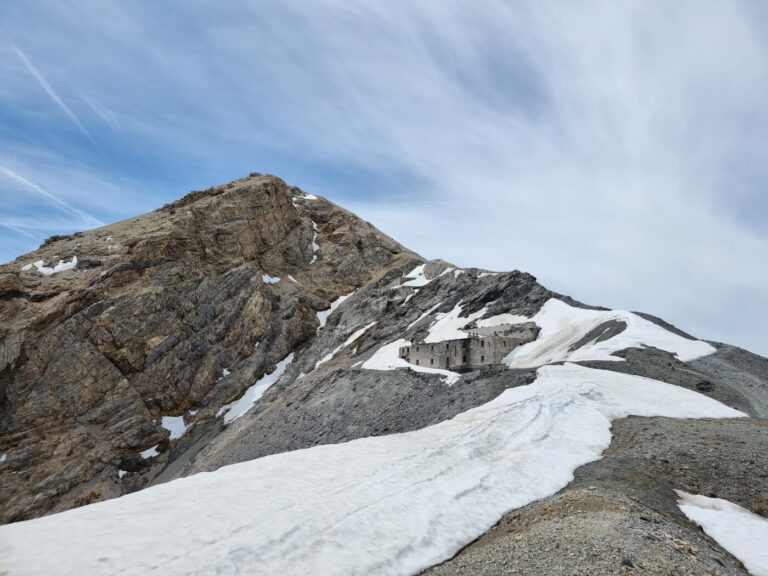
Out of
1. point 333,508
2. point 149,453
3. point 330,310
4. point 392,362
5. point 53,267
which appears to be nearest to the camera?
point 333,508

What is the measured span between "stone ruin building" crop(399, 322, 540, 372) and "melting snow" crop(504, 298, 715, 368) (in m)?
0.80

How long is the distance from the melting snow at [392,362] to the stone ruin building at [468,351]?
1.38 m

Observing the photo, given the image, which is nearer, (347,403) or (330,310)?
(347,403)

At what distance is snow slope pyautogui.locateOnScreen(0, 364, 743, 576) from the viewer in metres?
8.01

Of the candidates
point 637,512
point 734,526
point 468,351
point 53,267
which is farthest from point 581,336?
point 53,267

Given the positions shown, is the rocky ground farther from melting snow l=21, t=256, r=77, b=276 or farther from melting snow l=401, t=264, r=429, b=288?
melting snow l=21, t=256, r=77, b=276

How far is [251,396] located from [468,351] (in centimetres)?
3566

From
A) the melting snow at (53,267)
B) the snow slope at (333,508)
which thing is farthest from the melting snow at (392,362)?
the melting snow at (53,267)

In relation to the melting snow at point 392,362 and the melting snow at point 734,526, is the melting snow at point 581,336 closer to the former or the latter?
the melting snow at point 392,362

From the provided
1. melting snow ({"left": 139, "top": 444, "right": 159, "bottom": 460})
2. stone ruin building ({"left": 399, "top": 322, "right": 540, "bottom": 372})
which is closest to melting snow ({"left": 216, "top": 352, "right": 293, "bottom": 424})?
melting snow ({"left": 139, "top": 444, "right": 159, "bottom": 460})

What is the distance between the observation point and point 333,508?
33.1ft

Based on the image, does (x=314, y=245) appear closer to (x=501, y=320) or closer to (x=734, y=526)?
(x=501, y=320)

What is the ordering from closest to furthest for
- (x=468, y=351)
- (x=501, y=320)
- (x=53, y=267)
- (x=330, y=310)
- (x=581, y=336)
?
(x=581, y=336) → (x=468, y=351) → (x=501, y=320) → (x=53, y=267) → (x=330, y=310)

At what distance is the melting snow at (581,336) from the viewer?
28781 mm
